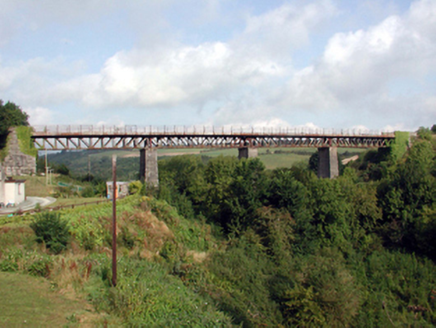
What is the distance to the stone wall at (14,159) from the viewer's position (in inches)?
1829

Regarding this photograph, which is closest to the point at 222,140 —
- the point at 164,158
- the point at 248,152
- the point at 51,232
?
the point at 248,152

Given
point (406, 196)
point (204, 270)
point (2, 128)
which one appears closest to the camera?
point (204, 270)

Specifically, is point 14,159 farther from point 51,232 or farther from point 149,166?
point 51,232

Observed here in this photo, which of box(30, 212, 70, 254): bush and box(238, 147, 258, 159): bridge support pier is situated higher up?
box(238, 147, 258, 159): bridge support pier

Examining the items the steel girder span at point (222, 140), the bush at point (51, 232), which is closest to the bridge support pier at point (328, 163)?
the steel girder span at point (222, 140)

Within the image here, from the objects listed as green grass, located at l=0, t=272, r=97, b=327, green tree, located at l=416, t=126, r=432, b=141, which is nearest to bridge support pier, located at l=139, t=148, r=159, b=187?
green grass, located at l=0, t=272, r=97, b=327

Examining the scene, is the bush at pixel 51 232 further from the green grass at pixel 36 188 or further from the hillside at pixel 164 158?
the hillside at pixel 164 158

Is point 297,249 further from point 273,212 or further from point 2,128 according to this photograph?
point 2,128

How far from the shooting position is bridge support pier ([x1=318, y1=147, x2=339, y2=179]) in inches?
2322

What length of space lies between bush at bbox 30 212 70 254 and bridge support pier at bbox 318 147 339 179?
46.5 m

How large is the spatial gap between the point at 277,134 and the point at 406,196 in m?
23.0

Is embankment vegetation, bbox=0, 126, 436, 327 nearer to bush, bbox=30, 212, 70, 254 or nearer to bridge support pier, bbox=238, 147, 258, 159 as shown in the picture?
bush, bbox=30, 212, 70, 254

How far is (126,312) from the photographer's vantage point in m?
12.3

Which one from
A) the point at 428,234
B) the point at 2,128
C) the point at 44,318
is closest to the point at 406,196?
the point at 428,234
